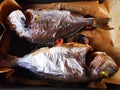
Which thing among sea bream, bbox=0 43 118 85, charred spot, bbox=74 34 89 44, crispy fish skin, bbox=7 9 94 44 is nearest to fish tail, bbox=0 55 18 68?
sea bream, bbox=0 43 118 85

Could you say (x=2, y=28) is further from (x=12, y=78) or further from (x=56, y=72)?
(x=56, y=72)

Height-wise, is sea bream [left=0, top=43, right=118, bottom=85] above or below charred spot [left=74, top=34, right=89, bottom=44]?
below

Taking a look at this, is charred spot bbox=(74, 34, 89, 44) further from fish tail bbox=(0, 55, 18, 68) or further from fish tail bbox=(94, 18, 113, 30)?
fish tail bbox=(0, 55, 18, 68)

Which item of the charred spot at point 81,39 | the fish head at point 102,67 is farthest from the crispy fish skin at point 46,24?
the fish head at point 102,67

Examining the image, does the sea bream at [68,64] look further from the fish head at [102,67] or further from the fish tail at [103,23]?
the fish tail at [103,23]

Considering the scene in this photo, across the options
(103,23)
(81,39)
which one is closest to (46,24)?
(81,39)

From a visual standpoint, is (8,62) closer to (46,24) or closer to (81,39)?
(46,24)

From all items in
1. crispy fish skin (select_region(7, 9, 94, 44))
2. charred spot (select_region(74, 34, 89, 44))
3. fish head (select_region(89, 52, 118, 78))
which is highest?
crispy fish skin (select_region(7, 9, 94, 44))
